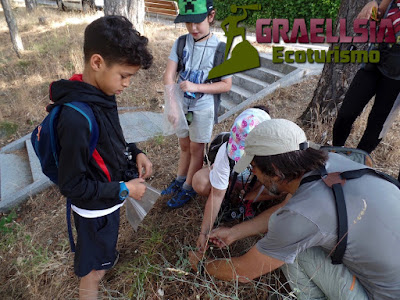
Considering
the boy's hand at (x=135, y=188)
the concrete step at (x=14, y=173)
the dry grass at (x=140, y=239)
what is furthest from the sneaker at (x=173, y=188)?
the concrete step at (x=14, y=173)

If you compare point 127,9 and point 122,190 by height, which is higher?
point 127,9

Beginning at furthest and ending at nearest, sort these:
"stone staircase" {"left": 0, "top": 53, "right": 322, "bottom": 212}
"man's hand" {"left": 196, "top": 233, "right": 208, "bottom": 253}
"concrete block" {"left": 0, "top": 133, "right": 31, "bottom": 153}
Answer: "concrete block" {"left": 0, "top": 133, "right": 31, "bottom": 153} < "stone staircase" {"left": 0, "top": 53, "right": 322, "bottom": 212} < "man's hand" {"left": 196, "top": 233, "right": 208, "bottom": 253}

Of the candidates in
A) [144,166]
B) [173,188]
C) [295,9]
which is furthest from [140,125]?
[295,9]

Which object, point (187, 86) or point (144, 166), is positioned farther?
point (187, 86)

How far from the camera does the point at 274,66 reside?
544cm

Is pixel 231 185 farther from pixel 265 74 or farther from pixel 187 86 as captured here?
pixel 265 74

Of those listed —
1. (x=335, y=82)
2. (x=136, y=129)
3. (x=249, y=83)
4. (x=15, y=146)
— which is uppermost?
(x=335, y=82)

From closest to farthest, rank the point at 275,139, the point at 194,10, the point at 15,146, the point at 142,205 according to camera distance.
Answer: the point at 275,139 < the point at 142,205 < the point at 194,10 < the point at 15,146

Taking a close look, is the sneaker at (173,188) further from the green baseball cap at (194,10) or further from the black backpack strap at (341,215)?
the black backpack strap at (341,215)

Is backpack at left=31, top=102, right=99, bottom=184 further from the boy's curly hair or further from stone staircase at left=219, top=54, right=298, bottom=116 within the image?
stone staircase at left=219, top=54, right=298, bottom=116

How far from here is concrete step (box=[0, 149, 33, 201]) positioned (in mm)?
3262

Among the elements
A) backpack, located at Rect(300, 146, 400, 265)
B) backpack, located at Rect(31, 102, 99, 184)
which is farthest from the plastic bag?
backpack, located at Rect(300, 146, 400, 265)

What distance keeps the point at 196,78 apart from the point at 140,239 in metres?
Answer: 1.40

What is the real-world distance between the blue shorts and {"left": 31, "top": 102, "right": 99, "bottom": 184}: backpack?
38 cm
